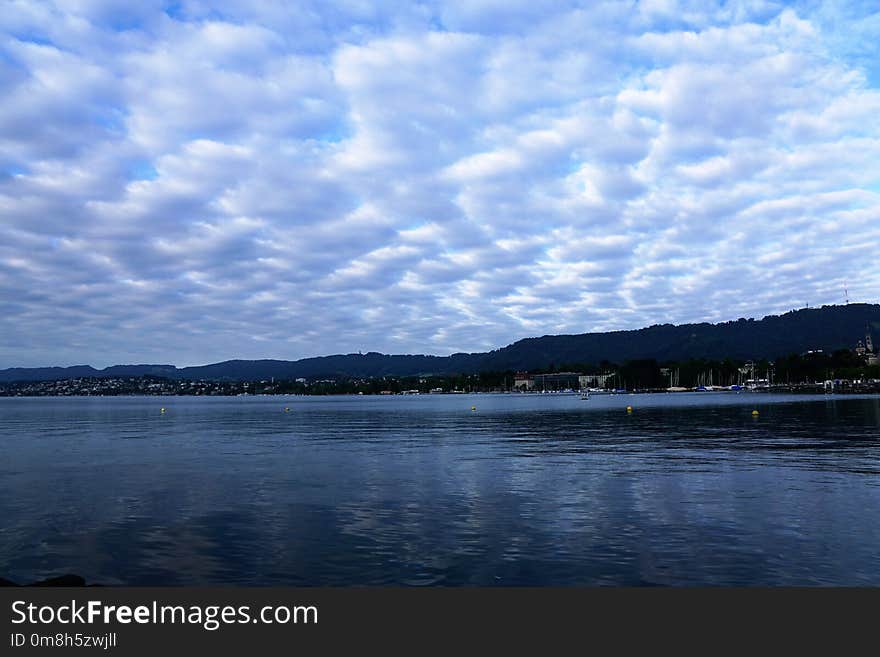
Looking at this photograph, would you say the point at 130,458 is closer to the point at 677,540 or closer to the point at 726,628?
the point at 677,540

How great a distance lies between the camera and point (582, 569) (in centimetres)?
2062

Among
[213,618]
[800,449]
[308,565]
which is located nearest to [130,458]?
[308,565]

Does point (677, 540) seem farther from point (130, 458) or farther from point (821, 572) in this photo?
point (130, 458)

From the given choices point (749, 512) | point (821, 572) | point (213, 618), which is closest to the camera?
point (213, 618)

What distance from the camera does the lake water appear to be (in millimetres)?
20766

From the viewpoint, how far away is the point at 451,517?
94.5 ft

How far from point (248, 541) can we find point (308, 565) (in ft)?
14.5

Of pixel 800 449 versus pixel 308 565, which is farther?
pixel 800 449

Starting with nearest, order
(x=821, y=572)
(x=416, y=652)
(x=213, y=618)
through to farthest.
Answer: (x=416, y=652) → (x=213, y=618) → (x=821, y=572)

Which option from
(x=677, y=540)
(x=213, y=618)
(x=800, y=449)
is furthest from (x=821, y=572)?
(x=800, y=449)

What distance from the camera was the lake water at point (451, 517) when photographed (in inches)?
818

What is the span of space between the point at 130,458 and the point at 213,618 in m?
43.6

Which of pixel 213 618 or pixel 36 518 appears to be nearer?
pixel 213 618

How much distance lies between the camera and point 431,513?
97.6 ft
